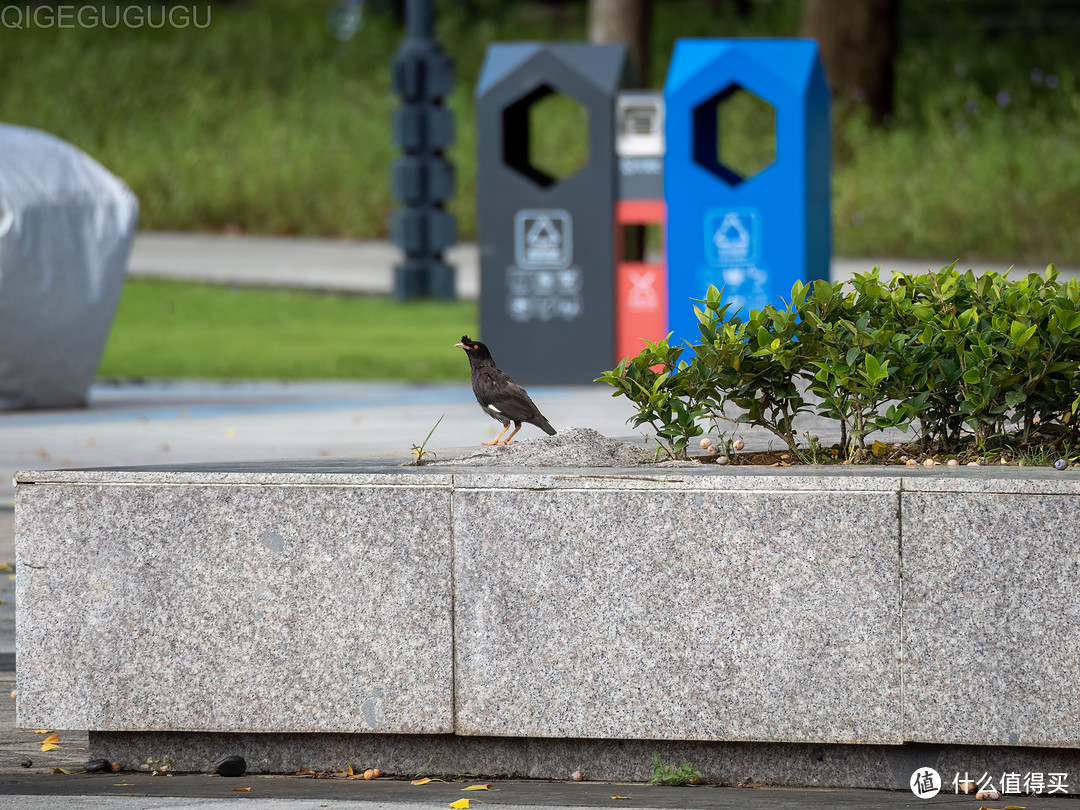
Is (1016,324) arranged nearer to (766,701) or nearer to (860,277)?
(860,277)

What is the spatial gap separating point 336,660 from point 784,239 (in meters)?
7.93

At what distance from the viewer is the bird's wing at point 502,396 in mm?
5371

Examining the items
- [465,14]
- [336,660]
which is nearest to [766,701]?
[336,660]

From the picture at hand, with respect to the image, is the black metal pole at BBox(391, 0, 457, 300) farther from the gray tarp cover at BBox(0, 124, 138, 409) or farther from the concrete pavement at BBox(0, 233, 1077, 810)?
the gray tarp cover at BBox(0, 124, 138, 409)

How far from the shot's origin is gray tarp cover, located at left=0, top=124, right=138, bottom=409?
450 inches

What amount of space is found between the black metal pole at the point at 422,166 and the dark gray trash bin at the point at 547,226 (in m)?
5.90

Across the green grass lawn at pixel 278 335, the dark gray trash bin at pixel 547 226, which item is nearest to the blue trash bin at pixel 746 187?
the dark gray trash bin at pixel 547 226

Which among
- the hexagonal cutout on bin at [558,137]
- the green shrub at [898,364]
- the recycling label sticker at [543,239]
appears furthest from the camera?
the hexagonal cutout on bin at [558,137]

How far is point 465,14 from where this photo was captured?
3572cm

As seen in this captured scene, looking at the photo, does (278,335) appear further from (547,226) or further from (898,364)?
(898,364)

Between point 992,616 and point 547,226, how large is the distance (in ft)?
29.9

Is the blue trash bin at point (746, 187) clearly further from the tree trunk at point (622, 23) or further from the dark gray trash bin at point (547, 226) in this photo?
the tree trunk at point (622, 23)

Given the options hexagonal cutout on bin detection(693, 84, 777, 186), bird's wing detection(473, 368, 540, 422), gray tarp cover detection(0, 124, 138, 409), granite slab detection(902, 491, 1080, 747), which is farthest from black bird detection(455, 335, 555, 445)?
hexagonal cutout on bin detection(693, 84, 777, 186)

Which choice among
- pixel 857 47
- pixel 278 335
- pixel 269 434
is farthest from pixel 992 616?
pixel 857 47
